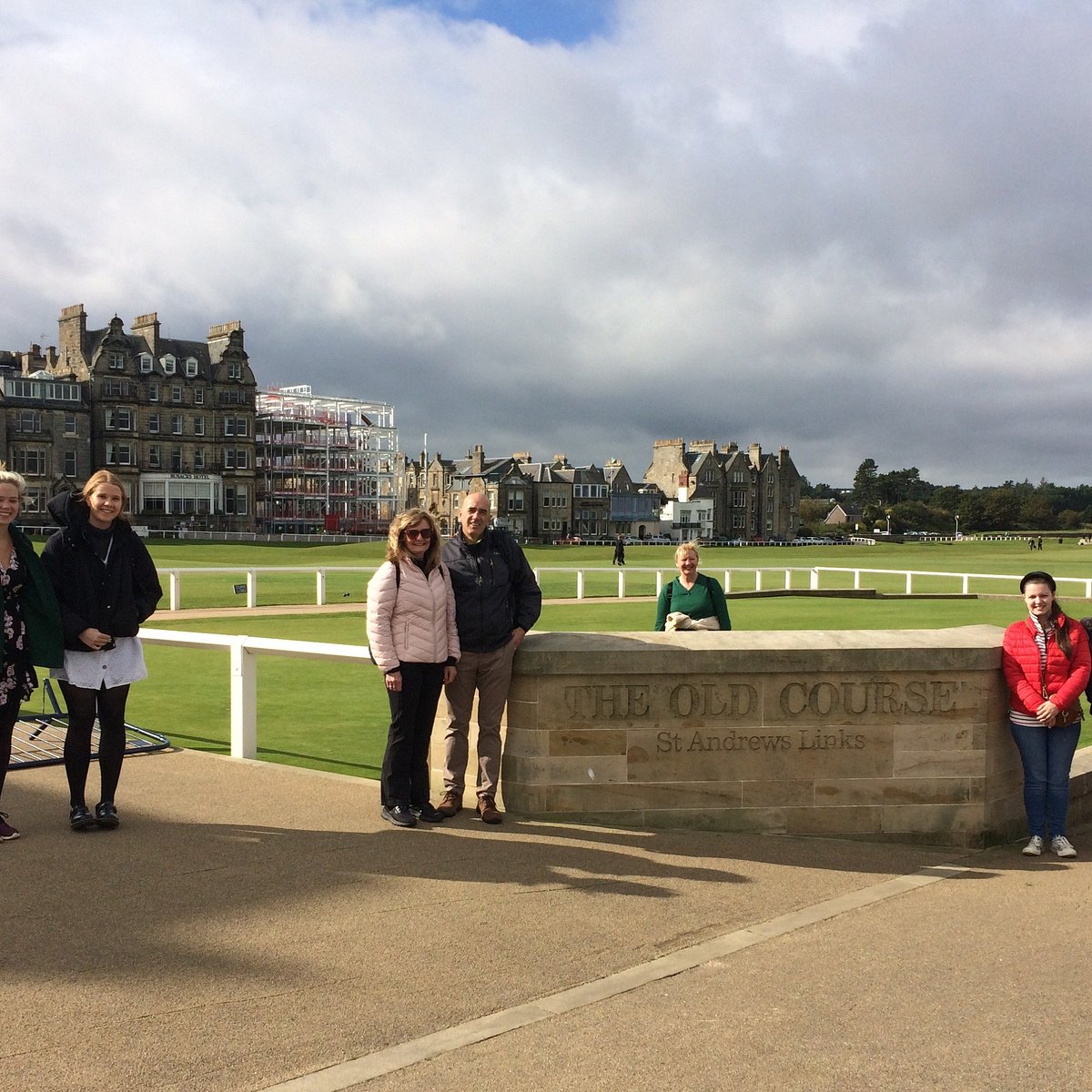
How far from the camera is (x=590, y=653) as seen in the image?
20.5ft

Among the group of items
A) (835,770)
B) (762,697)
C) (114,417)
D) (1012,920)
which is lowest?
(1012,920)

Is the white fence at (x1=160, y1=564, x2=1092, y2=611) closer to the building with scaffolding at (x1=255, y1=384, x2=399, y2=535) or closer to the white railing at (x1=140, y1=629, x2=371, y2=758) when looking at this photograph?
the white railing at (x1=140, y1=629, x2=371, y2=758)

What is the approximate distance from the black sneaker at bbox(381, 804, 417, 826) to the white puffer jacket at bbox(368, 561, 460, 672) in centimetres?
74

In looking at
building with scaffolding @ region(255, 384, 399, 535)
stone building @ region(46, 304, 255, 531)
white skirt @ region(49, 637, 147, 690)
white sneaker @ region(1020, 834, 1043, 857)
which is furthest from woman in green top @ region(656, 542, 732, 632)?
building with scaffolding @ region(255, 384, 399, 535)

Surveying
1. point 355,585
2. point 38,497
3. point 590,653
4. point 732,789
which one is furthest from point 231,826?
point 38,497

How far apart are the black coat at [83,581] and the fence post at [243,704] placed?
181cm

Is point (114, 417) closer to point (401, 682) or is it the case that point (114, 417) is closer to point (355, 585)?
point (355, 585)

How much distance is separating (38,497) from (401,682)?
7971 centimetres

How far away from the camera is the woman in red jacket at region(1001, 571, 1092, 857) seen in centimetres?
627

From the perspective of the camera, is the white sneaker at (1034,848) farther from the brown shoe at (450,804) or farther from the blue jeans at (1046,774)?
the brown shoe at (450,804)

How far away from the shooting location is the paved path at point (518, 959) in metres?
3.51

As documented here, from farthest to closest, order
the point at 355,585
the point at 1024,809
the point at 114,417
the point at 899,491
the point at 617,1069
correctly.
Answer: the point at 899,491 < the point at 114,417 < the point at 355,585 < the point at 1024,809 < the point at 617,1069

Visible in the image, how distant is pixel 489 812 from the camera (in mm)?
6227

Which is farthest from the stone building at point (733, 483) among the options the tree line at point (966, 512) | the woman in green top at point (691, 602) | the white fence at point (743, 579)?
the woman in green top at point (691, 602)
